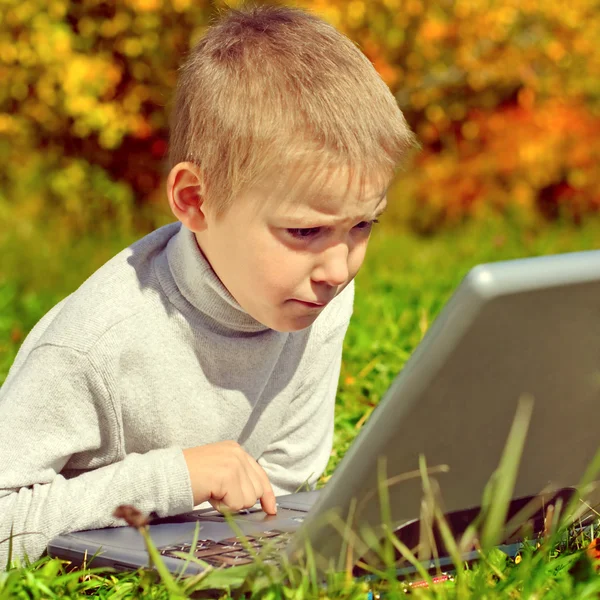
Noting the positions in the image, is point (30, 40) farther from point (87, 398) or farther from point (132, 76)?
point (87, 398)

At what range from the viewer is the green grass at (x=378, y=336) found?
1688mm

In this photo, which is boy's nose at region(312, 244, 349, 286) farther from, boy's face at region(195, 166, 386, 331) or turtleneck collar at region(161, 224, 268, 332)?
turtleneck collar at region(161, 224, 268, 332)

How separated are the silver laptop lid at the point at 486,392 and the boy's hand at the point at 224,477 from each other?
0.49 meters

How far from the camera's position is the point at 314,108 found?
6.84 ft

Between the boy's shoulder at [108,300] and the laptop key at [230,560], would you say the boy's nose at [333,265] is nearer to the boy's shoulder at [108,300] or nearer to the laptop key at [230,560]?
the boy's shoulder at [108,300]

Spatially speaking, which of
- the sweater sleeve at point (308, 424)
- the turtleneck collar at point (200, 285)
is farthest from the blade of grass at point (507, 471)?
the sweater sleeve at point (308, 424)

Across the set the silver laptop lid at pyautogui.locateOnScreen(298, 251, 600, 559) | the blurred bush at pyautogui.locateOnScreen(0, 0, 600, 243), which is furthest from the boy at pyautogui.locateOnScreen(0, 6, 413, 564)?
the blurred bush at pyautogui.locateOnScreen(0, 0, 600, 243)

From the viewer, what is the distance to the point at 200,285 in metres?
2.29

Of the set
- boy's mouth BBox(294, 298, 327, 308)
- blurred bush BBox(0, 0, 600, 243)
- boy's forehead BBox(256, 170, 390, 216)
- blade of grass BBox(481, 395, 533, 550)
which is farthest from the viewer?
blurred bush BBox(0, 0, 600, 243)

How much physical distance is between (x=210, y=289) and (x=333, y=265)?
348 millimetres

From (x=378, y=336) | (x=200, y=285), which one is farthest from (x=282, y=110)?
(x=378, y=336)

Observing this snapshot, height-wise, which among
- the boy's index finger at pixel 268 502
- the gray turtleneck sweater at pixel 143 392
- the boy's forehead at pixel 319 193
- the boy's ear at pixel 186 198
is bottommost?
the boy's index finger at pixel 268 502

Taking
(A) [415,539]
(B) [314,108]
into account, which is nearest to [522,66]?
(B) [314,108]

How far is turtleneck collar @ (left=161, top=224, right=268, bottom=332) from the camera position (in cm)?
228
